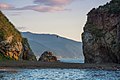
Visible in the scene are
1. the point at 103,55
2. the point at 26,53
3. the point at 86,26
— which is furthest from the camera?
the point at 26,53

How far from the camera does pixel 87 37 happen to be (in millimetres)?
158750

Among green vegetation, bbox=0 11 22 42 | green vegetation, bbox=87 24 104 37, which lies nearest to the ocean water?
green vegetation, bbox=87 24 104 37

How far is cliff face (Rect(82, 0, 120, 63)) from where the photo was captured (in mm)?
144125

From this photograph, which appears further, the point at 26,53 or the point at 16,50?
the point at 26,53

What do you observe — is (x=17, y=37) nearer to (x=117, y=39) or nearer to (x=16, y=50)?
(x=16, y=50)

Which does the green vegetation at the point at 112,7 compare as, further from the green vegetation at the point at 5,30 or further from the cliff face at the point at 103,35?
the green vegetation at the point at 5,30

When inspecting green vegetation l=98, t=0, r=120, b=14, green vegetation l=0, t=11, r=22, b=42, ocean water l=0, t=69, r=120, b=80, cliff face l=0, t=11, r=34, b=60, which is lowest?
ocean water l=0, t=69, r=120, b=80

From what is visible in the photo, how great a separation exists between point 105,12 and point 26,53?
5114 centimetres

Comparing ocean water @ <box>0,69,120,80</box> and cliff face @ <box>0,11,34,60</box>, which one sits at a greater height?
cliff face @ <box>0,11,34,60</box>

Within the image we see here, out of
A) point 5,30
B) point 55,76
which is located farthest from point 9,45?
point 55,76

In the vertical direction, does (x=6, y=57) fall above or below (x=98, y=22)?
below

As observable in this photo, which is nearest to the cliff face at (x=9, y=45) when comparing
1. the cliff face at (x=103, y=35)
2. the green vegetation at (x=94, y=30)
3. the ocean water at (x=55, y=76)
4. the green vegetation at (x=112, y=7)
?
the cliff face at (x=103, y=35)

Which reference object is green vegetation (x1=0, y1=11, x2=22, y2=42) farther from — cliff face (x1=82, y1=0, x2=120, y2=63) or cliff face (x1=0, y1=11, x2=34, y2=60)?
cliff face (x1=82, y1=0, x2=120, y2=63)

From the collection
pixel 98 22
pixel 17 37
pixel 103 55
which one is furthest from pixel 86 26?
pixel 17 37
